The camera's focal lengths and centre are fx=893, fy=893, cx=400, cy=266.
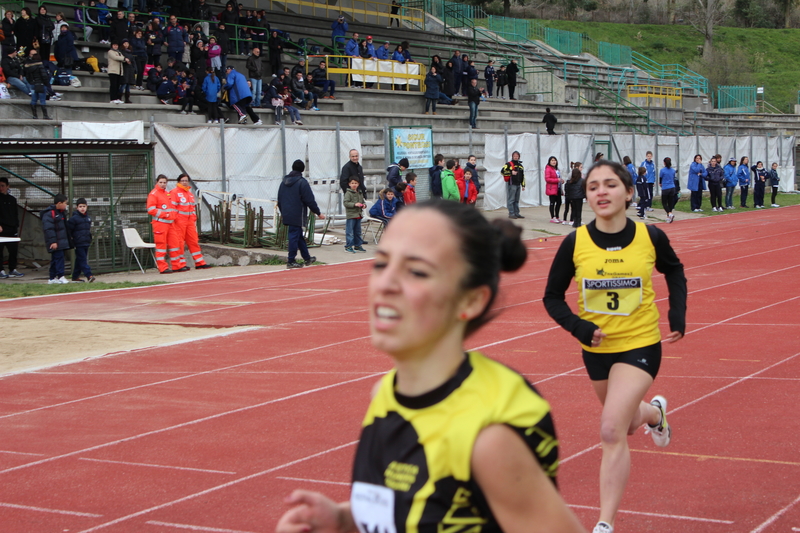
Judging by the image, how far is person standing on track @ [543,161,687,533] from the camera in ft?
15.0

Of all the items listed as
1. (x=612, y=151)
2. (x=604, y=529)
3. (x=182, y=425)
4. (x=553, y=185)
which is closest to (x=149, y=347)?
(x=182, y=425)

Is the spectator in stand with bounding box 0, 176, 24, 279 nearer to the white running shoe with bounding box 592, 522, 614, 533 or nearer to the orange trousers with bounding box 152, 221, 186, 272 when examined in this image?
the orange trousers with bounding box 152, 221, 186, 272

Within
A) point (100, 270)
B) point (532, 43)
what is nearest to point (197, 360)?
point (100, 270)

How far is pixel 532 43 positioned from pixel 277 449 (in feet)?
152

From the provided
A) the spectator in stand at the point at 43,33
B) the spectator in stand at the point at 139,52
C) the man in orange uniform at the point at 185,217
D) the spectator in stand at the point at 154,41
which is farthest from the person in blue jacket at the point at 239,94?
the man in orange uniform at the point at 185,217

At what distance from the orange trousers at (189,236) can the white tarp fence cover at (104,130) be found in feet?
7.14

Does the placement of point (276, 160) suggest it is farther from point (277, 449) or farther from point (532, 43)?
point (532, 43)

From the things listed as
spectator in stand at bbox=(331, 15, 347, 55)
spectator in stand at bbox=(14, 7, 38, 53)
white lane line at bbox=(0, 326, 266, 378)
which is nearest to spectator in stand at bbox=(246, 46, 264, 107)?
spectator in stand at bbox=(14, 7, 38, 53)

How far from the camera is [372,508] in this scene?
203 centimetres

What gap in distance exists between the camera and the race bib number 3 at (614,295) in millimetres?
4707

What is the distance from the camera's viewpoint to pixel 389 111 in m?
32.9

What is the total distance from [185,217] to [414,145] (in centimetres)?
1017

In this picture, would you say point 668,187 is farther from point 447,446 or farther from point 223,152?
point 447,446

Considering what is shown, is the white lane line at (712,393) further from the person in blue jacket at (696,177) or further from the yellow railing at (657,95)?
the yellow railing at (657,95)
